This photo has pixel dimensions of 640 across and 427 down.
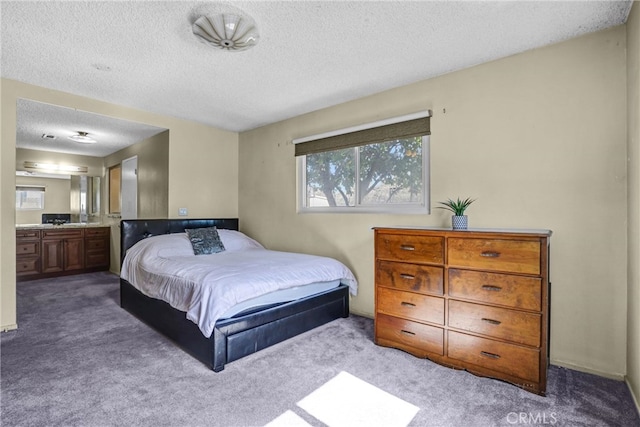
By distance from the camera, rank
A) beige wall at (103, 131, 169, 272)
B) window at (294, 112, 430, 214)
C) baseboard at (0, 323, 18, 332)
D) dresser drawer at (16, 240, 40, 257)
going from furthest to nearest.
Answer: dresser drawer at (16, 240, 40, 257) < beige wall at (103, 131, 169, 272) < window at (294, 112, 430, 214) < baseboard at (0, 323, 18, 332)

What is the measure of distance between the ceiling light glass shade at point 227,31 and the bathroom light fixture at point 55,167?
542 centimetres

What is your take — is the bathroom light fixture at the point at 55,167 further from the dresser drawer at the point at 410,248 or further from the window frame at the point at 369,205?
the dresser drawer at the point at 410,248

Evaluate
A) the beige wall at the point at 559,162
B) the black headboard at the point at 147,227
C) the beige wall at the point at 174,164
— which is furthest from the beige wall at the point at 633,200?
the beige wall at the point at 174,164

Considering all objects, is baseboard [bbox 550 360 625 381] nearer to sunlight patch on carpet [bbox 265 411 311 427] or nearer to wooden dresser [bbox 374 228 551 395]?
wooden dresser [bbox 374 228 551 395]

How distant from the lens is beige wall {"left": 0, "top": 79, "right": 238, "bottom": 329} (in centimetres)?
288

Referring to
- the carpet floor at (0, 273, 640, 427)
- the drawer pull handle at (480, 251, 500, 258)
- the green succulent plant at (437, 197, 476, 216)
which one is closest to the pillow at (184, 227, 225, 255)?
the carpet floor at (0, 273, 640, 427)

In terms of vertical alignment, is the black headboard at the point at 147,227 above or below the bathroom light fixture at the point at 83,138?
below

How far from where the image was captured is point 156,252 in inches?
126

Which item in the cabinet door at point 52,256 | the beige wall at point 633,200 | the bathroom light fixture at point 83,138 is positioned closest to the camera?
the beige wall at point 633,200

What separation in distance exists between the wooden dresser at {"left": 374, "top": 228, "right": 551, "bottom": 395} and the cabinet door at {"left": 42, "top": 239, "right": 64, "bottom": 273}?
542 centimetres

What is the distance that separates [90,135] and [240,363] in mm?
4276

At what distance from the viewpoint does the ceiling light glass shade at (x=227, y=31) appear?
6.43 ft

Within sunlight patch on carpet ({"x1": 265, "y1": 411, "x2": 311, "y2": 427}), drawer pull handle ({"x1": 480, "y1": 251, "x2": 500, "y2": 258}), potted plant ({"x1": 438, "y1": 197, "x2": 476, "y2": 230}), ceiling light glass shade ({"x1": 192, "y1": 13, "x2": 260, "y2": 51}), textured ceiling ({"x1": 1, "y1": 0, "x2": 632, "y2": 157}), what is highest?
textured ceiling ({"x1": 1, "y1": 0, "x2": 632, "y2": 157})

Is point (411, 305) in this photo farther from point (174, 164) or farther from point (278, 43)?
point (174, 164)
